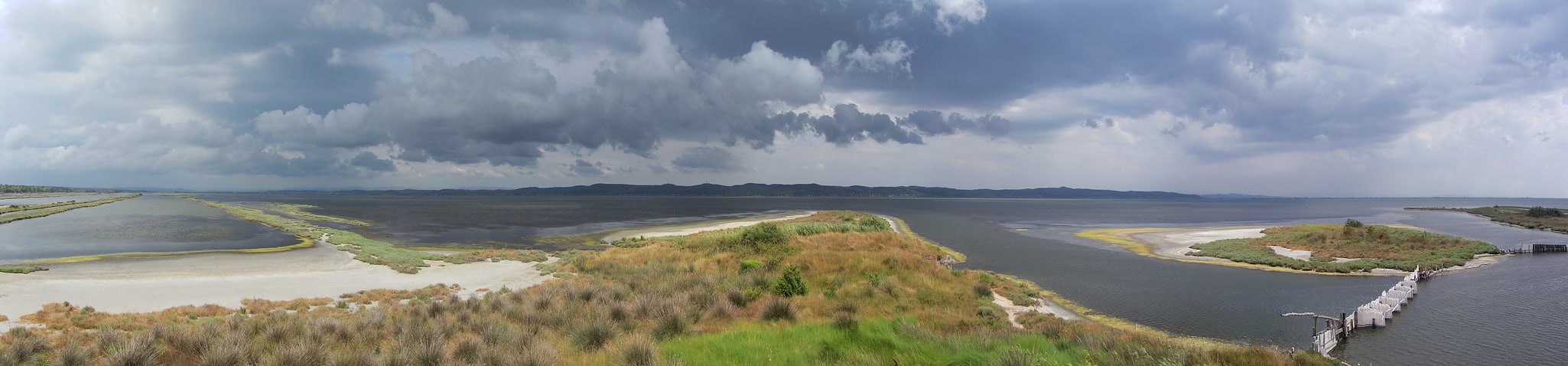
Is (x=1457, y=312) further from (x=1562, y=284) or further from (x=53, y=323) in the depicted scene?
(x=53, y=323)

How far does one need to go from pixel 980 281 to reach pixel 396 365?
17.9 metres

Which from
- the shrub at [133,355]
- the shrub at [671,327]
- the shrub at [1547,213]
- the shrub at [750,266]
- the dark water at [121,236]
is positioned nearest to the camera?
the shrub at [133,355]

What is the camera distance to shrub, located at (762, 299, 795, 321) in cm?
1067

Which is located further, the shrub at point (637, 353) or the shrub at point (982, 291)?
the shrub at point (982, 291)

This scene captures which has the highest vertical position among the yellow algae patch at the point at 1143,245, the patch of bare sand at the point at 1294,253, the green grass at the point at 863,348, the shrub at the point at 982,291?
the green grass at the point at 863,348

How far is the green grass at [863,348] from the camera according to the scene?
263 inches

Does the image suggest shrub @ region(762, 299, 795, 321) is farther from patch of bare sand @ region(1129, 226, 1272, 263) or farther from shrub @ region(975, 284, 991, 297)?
patch of bare sand @ region(1129, 226, 1272, 263)

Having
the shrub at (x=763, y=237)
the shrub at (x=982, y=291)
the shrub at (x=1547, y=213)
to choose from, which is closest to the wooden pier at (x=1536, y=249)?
the shrub at (x=982, y=291)

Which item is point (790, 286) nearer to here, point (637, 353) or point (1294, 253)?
point (637, 353)

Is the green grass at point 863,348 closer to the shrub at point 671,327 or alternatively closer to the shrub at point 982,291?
the shrub at point 671,327

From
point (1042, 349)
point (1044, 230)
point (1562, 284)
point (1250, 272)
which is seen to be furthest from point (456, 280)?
point (1044, 230)

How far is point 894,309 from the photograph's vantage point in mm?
12305

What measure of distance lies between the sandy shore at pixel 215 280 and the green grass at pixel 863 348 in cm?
1411

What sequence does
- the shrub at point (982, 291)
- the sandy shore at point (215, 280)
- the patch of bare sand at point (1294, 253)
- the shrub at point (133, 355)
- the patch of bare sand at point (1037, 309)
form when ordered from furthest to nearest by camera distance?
the patch of bare sand at point (1294, 253) < the shrub at point (982, 291) < the sandy shore at point (215, 280) < the patch of bare sand at point (1037, 309) < the shrub at point (133, 355)
